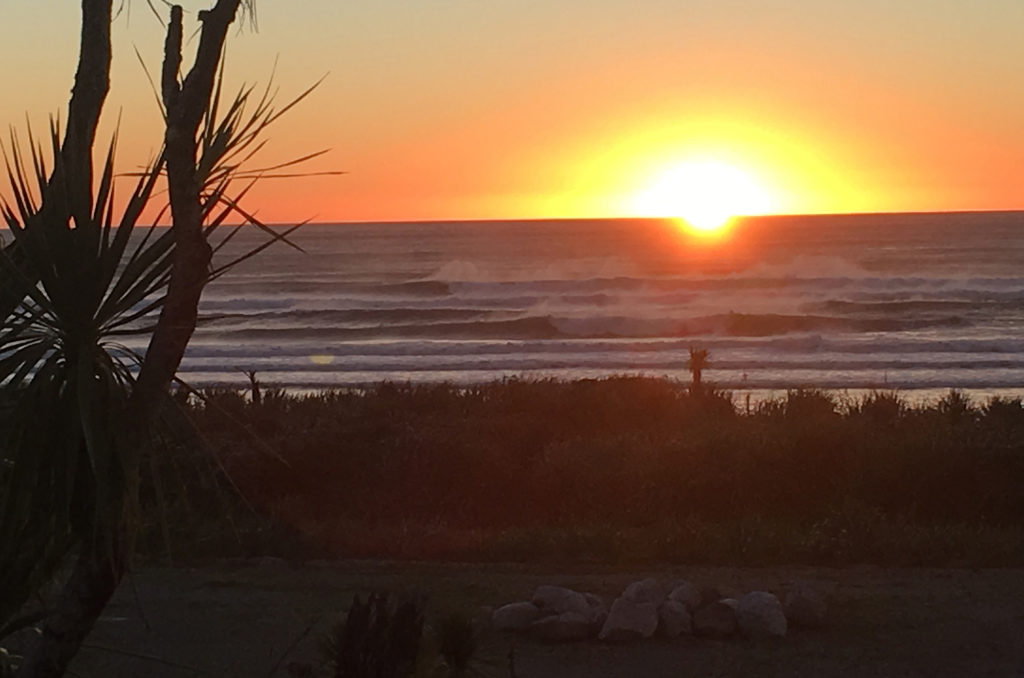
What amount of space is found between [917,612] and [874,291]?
4727cm

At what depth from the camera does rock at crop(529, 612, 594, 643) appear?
732cm

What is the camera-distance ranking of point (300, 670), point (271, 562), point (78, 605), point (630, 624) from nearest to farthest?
point (78, 605) → point (300, 670) → point (630, 624) → point (271, 562)

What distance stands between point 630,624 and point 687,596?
552mm

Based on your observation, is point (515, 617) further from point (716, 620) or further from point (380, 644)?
point (380, 644)

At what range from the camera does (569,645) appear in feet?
24.0

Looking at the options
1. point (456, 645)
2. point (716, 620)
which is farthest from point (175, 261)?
point (716, 620)

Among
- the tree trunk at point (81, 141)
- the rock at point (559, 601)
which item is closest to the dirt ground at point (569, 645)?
the rock at point (559, 601)

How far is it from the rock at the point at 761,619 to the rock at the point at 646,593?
1.71ft

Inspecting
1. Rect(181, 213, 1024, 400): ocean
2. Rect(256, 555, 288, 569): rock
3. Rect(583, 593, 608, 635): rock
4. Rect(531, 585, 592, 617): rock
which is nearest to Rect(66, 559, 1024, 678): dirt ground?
Rect(256, 555, 288, 569): rock

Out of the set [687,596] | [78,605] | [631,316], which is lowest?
[687,596]

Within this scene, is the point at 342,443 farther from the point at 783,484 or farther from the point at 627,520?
the point at 783,484

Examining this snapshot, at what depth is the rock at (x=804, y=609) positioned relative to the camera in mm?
7570

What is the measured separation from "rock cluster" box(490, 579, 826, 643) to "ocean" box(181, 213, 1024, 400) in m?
2.99

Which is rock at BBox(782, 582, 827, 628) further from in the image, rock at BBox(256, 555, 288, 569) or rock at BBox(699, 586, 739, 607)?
rock at BBox(256, 555, 288, 569)
